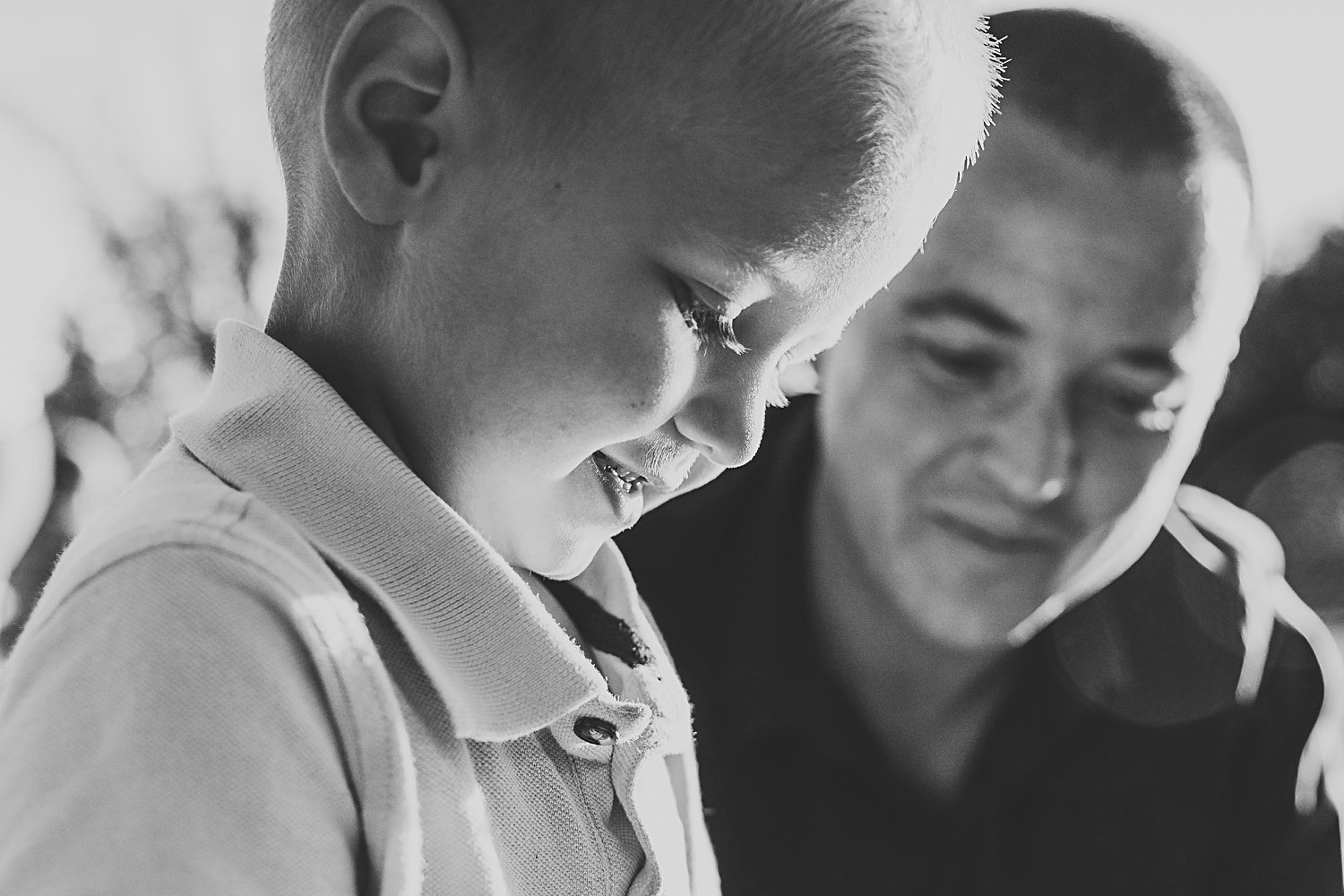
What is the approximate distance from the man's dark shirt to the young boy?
0.64 metres

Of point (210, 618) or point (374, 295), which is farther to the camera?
point (374, 295)

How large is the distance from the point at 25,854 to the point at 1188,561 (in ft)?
4.48

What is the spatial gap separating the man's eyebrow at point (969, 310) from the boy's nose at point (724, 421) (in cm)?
65

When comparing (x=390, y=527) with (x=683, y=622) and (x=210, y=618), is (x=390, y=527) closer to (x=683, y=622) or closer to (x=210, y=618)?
(x=210, y=618)

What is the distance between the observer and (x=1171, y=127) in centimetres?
126

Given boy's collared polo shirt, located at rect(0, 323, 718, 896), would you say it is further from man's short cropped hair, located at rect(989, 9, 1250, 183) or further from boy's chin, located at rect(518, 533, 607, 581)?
man's short cropped hair, located at rect(989, 9, 1250, 183)

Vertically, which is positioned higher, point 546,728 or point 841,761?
point 546,728

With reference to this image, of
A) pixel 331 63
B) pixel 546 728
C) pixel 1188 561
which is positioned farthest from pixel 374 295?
pixel 1188 561

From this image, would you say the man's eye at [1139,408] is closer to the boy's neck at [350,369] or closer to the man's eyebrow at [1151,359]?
the man's eyebrow at [1151,359]

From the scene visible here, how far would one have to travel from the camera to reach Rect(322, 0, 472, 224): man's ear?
0.61 m


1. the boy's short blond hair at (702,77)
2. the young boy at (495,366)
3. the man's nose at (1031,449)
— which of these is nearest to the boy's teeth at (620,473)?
the young boy at (495,366)

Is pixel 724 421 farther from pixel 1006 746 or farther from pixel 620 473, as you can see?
pixel 1006 746

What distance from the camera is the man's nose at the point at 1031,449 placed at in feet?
4.13

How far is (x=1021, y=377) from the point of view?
1268 millimetres
